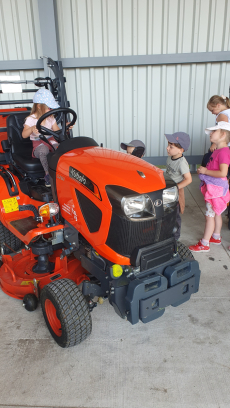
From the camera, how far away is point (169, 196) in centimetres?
173

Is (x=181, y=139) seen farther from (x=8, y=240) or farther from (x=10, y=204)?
(x=8, y=240)

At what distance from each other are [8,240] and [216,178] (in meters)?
1.92

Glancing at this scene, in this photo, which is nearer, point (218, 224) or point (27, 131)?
point (27, 131)

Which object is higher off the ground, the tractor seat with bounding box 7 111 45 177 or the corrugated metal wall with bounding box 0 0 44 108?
the corrugated metal wall with bounding box 0 0 44 108

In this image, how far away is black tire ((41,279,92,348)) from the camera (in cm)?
170

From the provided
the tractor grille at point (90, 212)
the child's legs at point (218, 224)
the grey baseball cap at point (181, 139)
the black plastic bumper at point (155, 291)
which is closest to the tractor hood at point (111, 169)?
the tractor grille at point (90, 212)

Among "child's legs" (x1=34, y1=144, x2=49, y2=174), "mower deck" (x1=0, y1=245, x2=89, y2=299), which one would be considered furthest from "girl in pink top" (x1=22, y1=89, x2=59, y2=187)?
"mower deck" (x1=0, y1=245, x2=89, y2=299)

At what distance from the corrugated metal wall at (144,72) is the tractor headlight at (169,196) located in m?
3.86

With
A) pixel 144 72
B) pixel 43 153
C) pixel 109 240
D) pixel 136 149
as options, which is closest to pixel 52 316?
pixel 109 240

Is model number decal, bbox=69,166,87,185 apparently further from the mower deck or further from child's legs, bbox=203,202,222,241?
child's legs, bbox=203,202,222,241

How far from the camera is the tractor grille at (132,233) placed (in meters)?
1.59

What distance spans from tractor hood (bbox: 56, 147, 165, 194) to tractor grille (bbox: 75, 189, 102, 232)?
12cm

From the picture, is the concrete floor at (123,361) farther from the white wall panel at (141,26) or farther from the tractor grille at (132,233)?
the white wall panel at (141,26)

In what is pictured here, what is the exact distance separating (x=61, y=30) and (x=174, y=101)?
6.98ft
